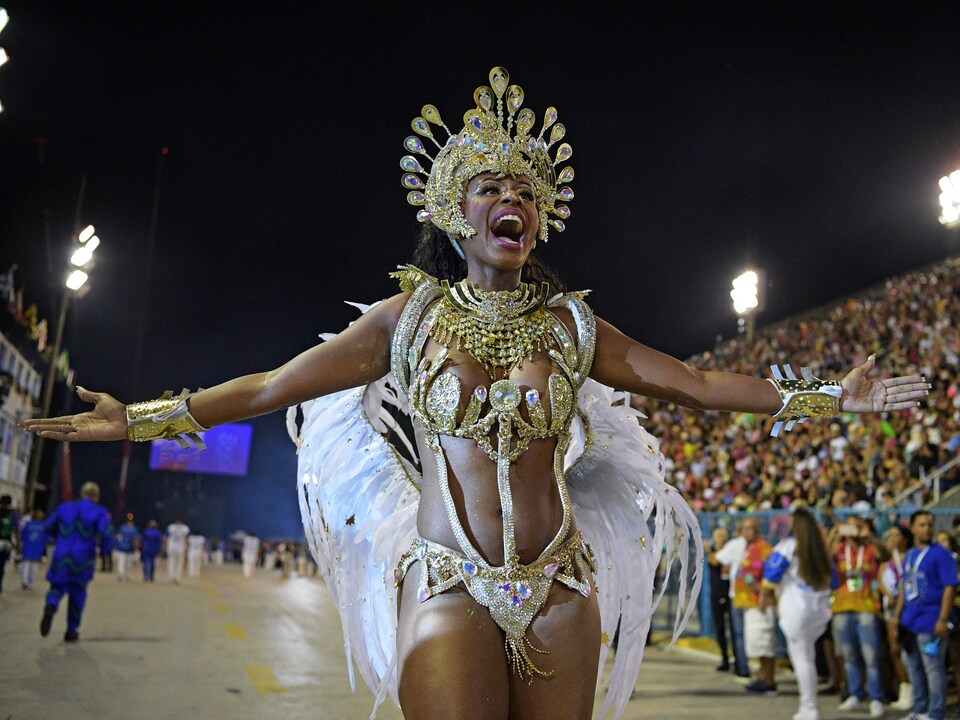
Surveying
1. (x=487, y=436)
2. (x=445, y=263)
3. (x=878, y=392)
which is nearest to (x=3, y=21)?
(x=445, y=263)

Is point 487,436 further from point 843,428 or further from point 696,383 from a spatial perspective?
point 843,428

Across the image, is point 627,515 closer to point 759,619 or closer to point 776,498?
point 759,619

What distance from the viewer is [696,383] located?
303 centimetres

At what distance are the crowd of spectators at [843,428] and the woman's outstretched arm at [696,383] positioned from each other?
6071 mm

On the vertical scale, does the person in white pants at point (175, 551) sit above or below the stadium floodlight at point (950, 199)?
below

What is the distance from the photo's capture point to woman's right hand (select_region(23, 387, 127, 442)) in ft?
9.18

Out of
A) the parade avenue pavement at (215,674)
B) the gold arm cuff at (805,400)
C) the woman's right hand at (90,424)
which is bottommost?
the parade avenue pavement at (215,674)

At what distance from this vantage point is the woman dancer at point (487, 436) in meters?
2.59

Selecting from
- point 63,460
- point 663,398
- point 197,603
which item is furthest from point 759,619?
point 63,460

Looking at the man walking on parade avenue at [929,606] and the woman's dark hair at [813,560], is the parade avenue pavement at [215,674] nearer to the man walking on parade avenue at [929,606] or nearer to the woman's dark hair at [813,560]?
the man walking on parade avenue at [929,606]

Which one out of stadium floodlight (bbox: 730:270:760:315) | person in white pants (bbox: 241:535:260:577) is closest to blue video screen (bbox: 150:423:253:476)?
person in white pants (bbox: 241:535:260:577)

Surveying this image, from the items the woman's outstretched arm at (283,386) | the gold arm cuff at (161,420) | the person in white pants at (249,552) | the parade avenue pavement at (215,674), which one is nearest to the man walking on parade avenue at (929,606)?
the parade avenue pavement at (215,674)

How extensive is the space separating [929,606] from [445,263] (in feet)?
17.4

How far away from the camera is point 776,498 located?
13.8 metres
